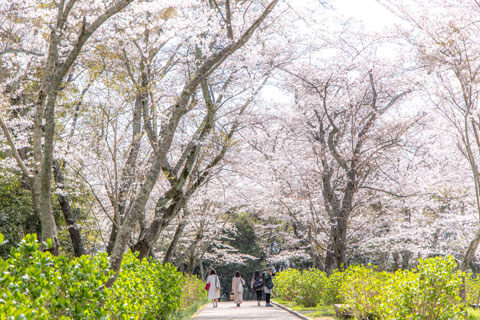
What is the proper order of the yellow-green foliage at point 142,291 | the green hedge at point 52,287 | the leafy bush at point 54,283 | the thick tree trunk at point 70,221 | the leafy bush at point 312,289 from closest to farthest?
the green hedge at point 52,287 < the leafy bush at point 54,283 < the yellow-green foliage at point 142,291 < the thick tree trunk at point 70,221 < the leafy bush at point 312,289

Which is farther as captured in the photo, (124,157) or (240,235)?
(240,235)

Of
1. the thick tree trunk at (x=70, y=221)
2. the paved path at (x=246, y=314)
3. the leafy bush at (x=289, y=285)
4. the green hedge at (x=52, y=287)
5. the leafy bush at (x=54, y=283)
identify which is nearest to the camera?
the green hedge at (x=52, y=287)

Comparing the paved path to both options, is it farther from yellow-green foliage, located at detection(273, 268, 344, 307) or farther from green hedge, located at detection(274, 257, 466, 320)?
green hedge, located at detection(274, 257, 466, 320)

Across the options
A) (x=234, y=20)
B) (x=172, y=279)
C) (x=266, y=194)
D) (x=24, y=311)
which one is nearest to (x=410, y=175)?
(x=266, y=194)

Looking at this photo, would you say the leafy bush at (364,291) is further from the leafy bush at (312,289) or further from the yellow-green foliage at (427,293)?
the leafy bush at (312,289)

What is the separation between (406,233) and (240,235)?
20.3 m

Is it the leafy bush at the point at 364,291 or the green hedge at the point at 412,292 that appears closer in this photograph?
the green hedge at the point at 412,292

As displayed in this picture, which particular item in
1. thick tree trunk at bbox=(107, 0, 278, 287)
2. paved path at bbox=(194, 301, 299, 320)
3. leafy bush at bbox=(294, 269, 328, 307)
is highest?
thick tree trunk at bbox=(107, 0, 278, 287)

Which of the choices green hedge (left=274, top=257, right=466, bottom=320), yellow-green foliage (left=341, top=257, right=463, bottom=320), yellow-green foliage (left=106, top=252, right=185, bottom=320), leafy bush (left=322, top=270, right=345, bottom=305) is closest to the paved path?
leafy bush (left=322, top=270, right=345, bottom=305)

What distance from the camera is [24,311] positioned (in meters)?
2.73

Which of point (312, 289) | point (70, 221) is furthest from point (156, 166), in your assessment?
point (312, 289)

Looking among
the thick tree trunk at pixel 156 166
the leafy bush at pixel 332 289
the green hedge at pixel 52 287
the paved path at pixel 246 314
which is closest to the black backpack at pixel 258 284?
the paved path at pixel 246 314

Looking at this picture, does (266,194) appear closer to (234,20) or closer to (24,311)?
(234,20)

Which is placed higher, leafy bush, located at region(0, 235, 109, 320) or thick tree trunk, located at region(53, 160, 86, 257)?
thick tree trunk, located at region(53, 160, 86, 257)
